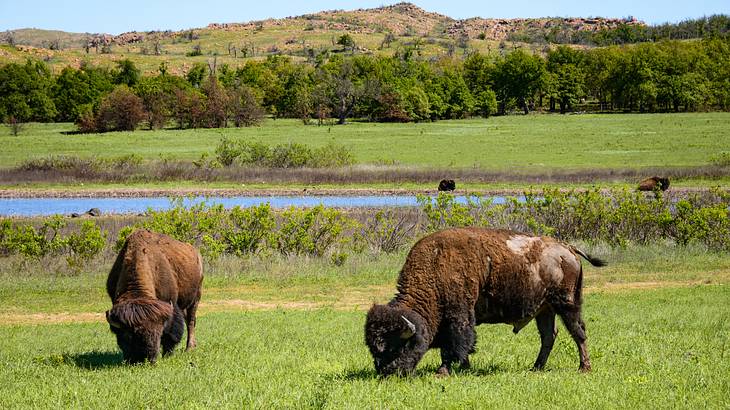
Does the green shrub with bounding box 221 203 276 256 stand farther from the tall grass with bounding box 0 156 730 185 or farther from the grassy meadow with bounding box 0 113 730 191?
the tall grass with bounding box 0 156 730 185

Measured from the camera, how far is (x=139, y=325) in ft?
40.1

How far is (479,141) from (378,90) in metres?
41.8

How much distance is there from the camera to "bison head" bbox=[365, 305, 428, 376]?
10594mm

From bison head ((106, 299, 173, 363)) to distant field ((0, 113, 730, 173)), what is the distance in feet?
171

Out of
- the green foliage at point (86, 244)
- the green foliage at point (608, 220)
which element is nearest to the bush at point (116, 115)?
the green foliage at point (86, 244)

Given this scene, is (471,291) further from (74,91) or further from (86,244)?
(74,91)

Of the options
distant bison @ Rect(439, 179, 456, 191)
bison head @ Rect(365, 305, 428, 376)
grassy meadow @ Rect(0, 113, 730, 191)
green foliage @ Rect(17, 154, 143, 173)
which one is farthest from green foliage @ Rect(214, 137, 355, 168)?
bison head @ Rect(365, 305, 428, 376)

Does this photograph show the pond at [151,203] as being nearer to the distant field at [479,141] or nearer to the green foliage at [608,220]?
the green foliage at [608,220]

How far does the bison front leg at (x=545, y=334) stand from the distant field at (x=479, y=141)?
51085mm

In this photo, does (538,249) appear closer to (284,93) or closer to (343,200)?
(343,200)

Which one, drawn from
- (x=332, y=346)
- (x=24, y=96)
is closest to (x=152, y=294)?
(x=332, y=346)

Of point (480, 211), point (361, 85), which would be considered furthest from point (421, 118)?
point (480, 211)

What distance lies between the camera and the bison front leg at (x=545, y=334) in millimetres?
11922

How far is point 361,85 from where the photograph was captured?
130 m
